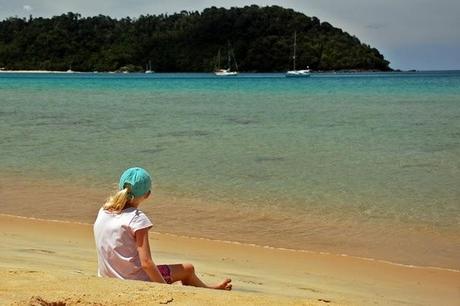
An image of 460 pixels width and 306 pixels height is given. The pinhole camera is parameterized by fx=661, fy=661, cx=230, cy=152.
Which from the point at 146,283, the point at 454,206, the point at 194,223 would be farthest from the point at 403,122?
the point at 146,283

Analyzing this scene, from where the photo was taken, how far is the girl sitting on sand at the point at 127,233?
4.86 metres

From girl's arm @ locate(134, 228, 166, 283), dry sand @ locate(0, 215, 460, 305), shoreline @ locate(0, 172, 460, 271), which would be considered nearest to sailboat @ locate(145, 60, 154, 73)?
shoreline @ locate(0, 172, 460, 271)

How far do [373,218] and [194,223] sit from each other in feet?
8.65

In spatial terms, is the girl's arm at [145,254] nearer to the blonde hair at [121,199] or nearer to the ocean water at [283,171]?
the blonde hair at [121,199]

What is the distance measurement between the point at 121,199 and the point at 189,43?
495 ft

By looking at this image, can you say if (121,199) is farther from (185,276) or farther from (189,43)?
(189,43)

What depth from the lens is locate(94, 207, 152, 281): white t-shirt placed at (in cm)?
488

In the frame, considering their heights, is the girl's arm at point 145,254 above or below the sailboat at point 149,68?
below

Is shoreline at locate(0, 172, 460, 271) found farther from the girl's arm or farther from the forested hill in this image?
the forested hill

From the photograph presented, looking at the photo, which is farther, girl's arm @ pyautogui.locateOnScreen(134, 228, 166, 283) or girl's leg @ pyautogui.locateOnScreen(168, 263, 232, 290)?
girl's leg @ pyautogui.locateOnScreen(168, 263, 232, 290)

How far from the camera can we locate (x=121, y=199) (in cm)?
488

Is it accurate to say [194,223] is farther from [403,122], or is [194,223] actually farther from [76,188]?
[403,122]

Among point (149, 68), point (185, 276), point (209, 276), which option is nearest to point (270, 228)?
point (209, 276)

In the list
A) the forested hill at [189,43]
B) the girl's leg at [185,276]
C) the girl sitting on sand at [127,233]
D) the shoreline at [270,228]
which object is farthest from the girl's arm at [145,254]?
the forested hill at [189,43]
